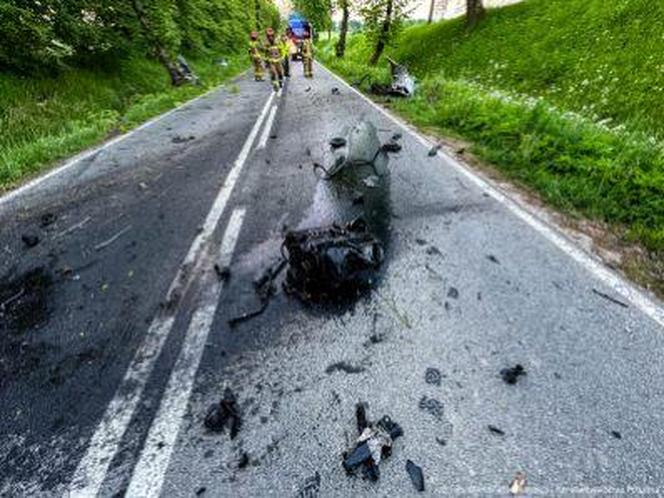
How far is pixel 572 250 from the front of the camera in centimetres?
443

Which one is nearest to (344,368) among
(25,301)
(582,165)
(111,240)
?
(25,301)

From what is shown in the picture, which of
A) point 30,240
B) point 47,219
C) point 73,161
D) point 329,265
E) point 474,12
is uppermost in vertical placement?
point 474,12

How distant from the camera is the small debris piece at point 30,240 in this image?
5086mm

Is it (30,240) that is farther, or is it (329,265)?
(30,240)

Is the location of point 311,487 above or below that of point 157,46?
above

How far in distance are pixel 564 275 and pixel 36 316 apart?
4.69m

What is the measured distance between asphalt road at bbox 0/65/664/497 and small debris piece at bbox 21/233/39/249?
0.18 ft

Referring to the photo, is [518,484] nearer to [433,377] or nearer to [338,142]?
[433,377]

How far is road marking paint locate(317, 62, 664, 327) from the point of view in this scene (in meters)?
3.60

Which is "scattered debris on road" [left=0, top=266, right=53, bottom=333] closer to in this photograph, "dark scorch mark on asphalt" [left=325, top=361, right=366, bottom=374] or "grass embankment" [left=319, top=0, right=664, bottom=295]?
"dark scorch mark on asphalt" [left=325, top=361, right=366, bottom=374]

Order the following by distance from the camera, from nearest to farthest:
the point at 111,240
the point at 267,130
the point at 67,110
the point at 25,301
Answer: the point at 25,301
the point at 111,240
the point at 267,130
the point at 67,110

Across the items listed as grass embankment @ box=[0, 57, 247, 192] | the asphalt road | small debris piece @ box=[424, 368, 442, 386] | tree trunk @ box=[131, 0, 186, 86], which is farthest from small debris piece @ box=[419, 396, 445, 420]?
tree trunk @ box=[131, 0, 186, 86]

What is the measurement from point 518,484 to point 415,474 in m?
0.51

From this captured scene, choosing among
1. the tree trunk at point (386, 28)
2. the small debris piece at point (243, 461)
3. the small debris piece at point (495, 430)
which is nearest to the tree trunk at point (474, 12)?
the tree trunk at point (386, 28)
